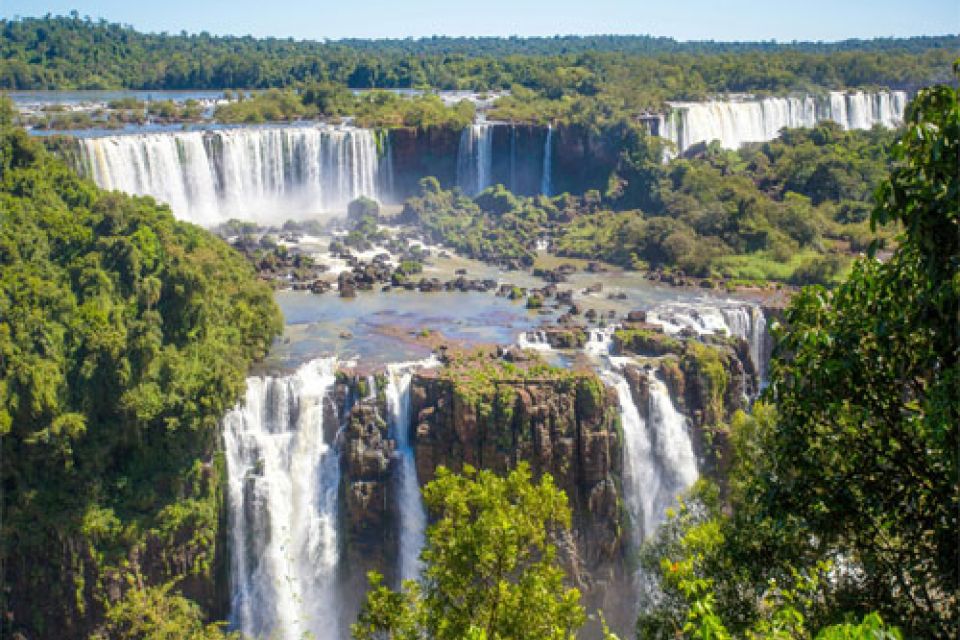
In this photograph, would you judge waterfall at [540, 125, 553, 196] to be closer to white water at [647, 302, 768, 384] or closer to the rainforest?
the rainforest

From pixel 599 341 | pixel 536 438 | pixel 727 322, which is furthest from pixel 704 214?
pixel 536 438

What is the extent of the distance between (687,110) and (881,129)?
12.2m

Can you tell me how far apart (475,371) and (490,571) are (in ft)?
47.2

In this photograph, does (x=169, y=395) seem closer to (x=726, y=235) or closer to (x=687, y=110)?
(x=726, y=235)

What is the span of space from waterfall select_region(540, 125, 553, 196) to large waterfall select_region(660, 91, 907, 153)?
26.6 feet

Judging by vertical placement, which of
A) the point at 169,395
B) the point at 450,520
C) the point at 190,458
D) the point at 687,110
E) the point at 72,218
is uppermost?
the point at 687,110

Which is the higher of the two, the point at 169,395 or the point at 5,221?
the point at 5,221

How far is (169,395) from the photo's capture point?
21.2 m

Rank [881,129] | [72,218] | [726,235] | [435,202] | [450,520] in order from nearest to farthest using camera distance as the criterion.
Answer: [450,520] < [72,218] < [726,235] < [435,202] < [881,129]

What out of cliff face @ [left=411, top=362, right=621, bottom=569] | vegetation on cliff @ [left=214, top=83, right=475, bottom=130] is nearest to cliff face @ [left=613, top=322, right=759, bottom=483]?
cliff face @ [left=411, top=362, right=621, bottom=569]

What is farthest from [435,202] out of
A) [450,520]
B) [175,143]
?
[450,520]

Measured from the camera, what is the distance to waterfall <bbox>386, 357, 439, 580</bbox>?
22.6 metres

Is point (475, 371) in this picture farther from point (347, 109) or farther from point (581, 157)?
point (347, 109)

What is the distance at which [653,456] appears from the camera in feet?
81.6
